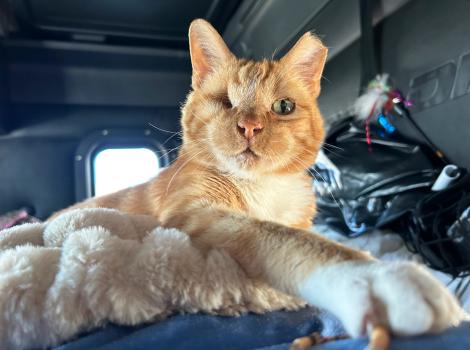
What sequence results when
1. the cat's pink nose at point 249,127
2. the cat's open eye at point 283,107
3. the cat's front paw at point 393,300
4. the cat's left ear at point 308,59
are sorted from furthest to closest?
the cat's left ear at point 308,59 → the cat's open eye at point 283,107 → the cat's pink nose at point 249,127 → the cat's front paw at point 393,300

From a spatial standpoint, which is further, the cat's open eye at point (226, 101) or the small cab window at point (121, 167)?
the small cab window at point (121, 167)

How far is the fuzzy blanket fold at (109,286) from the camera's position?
0.49 meters

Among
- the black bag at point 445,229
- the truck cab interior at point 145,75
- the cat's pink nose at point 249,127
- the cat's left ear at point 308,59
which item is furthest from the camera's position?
the truck cab interior at point 145,75

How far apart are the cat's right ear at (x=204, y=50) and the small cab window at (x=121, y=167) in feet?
4.06

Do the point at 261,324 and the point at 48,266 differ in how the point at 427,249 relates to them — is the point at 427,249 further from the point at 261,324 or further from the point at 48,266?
the point at 48,266

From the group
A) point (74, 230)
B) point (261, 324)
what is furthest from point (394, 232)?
point (74, 230)

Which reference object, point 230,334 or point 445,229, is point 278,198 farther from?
point 445,229

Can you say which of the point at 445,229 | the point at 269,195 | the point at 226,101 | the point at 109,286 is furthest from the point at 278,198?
the point at 445,229

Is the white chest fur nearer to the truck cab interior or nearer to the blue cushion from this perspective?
the blue cushion

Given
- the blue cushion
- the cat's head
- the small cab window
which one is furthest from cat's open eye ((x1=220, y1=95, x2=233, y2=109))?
the small cab window

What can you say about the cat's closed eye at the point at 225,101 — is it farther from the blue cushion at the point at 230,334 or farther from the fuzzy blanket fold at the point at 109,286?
the blue cushion at the point at 230,334

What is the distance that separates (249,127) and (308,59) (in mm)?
363

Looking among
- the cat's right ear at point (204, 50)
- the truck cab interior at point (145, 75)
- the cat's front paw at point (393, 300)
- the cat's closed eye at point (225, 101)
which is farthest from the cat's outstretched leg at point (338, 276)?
the truck cab interior at point (145, 75)

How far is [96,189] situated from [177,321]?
73.6 inches
